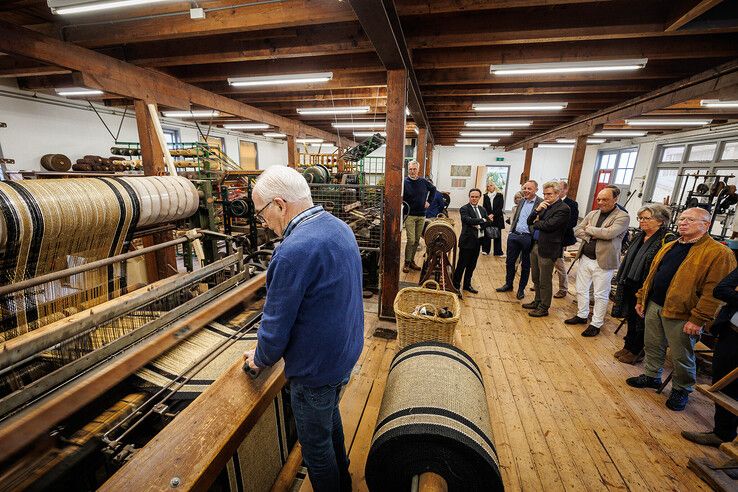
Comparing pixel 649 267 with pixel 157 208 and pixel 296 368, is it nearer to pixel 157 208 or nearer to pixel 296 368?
pixel 296 368

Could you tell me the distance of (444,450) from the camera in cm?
137

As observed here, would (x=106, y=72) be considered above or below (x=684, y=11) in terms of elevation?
below

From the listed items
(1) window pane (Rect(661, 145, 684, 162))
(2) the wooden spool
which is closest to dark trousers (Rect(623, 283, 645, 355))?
(1) window pane (Rect(661, 145, 684, 162))

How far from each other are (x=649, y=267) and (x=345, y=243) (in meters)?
3.20

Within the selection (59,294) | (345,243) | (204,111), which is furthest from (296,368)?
(204,111)

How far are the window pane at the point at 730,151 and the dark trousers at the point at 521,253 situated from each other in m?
7.61

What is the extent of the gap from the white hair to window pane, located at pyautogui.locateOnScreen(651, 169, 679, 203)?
41.0 feet

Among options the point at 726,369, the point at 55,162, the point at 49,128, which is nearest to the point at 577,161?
the point at 726,369

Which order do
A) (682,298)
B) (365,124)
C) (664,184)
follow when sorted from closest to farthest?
(682,298) → (365,124) → (664,184)

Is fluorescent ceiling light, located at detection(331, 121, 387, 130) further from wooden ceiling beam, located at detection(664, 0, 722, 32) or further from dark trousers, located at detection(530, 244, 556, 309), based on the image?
wooden ceiling beam, located at detection(664, 0, 722, 32)

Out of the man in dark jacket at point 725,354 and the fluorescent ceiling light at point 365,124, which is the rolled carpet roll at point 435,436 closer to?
the man in dark jacket at point 725,354

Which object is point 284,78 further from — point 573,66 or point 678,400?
point 678,400

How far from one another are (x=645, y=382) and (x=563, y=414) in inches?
39.5

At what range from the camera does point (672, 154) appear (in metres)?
9.59
